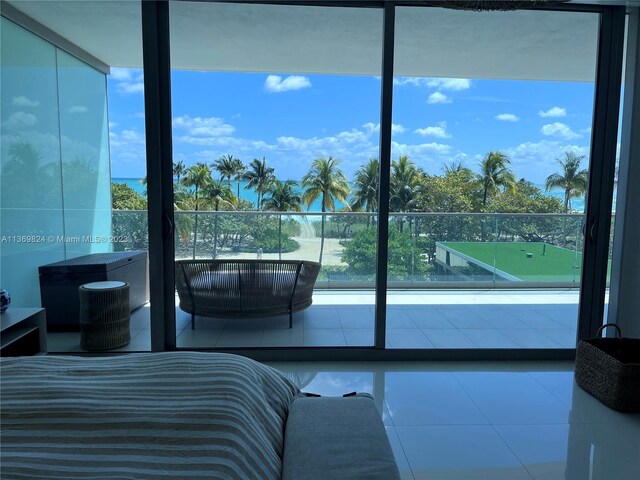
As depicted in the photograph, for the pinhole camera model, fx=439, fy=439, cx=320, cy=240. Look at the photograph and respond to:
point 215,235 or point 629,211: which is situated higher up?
point 629,211

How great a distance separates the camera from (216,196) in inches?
160

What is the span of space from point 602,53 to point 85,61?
401 cm

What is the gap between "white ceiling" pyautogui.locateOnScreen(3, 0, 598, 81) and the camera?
10.8ft

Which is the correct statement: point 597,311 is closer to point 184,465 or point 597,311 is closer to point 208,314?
point 208,314

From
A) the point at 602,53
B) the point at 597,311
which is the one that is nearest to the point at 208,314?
the point at 597,311

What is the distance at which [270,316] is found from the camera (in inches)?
148

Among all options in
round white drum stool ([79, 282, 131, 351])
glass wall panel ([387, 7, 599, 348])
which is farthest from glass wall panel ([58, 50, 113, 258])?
glass wall panel ([387, 7, 599, 348])

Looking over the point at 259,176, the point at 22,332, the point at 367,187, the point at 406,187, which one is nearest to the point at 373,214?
the point at 367,187

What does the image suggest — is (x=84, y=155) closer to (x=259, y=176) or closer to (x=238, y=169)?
(x=238, y=169)

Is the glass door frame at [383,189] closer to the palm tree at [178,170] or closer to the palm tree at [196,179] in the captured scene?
the palm tree at [178,170]

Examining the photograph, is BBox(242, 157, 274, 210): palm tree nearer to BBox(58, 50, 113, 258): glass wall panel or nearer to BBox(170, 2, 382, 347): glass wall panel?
BBox(170, 2, 382, 347): glass wall panel

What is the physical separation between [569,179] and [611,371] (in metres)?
2.66

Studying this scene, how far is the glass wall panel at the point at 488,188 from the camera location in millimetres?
4332

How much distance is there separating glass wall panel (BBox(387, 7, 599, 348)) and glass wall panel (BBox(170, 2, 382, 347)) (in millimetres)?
519
